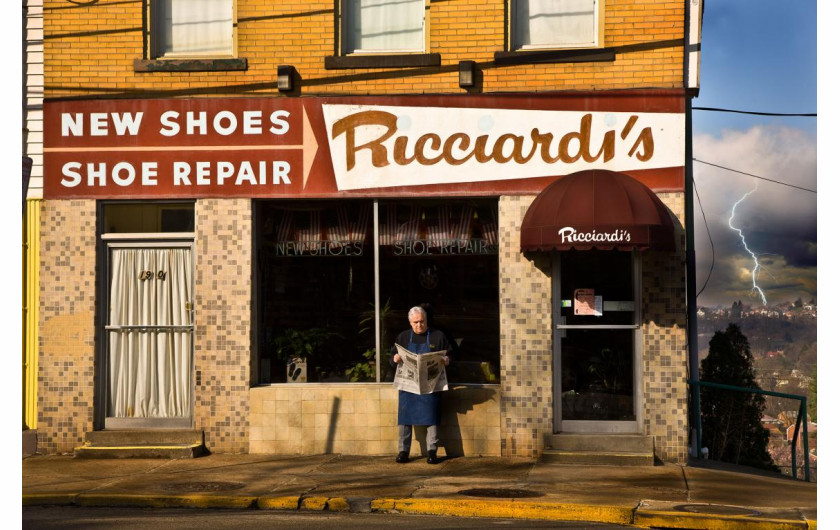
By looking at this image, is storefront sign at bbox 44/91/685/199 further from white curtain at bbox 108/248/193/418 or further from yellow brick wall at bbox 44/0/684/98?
white curtain at bbox 108/248/193/418

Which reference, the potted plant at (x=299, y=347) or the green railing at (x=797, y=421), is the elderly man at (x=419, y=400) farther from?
the green railing at (x=797, y=421)

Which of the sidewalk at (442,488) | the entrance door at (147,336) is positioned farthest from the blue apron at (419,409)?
the entrance door at (147,336)

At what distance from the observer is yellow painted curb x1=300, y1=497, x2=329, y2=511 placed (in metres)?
10.0

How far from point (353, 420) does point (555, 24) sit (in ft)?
18.2

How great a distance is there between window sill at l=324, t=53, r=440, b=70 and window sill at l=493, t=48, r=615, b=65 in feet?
2.80

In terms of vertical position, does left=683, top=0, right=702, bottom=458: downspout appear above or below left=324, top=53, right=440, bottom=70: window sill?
below

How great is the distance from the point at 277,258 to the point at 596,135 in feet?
14.1

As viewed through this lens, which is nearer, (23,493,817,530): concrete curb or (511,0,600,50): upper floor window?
(23,493,817,530): concrete curb

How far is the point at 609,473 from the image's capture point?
11.7m

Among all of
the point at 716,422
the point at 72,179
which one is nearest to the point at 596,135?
the point at 716,422

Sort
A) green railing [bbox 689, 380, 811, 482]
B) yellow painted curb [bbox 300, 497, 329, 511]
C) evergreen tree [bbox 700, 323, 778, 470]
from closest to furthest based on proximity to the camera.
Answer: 1. yellow painted curb [bbox 300, 497, 329, 511]
2. green railing [bbox 689, 380, 811, 482]
3. evergreen tree [bbox 700, 323, 778, 470]

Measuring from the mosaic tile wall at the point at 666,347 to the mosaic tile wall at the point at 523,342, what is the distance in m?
1.18

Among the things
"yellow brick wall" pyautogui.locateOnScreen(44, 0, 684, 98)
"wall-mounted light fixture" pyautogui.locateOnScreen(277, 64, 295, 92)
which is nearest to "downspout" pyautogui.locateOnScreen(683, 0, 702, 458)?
"yellow brick wall" pyautogui.locateOnScreen(44, 0, 684, 98)

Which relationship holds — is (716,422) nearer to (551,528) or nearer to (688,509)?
(688,509)
